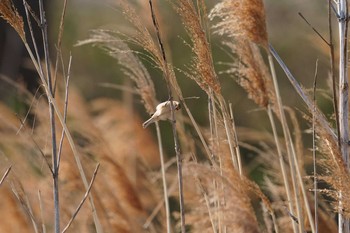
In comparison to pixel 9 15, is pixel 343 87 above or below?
below

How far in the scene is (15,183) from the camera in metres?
1.83

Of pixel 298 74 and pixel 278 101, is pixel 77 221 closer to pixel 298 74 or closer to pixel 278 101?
pixel 278 101

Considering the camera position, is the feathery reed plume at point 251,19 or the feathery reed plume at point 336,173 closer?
the feathery reed plume at point 336,173

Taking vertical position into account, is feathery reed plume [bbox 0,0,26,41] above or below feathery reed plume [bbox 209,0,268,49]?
above

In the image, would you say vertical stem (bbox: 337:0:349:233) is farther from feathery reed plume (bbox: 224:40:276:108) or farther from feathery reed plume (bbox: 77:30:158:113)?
feathery reed plume (bbox: 77:30:158:113)

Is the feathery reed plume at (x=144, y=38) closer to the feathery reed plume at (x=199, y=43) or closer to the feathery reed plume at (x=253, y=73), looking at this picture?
the feathery reed plume at (x=199, y=43)

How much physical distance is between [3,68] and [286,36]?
4.97m

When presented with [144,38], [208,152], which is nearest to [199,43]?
[144,38]

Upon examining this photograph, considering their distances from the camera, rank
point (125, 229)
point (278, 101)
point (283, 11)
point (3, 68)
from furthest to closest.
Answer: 1. point (283, 11)
2. point (3, 68)
3. point (125, 229)
4. point (278, 101)

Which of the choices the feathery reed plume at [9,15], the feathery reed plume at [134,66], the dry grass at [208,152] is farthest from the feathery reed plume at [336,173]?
the feathery reed plume at [9,15]

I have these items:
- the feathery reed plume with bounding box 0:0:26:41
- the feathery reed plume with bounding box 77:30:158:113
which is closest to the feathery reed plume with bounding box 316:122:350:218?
the feathery reed plume with bounding box 77:30:158:113

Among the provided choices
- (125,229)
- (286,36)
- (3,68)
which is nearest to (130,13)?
(125,229)

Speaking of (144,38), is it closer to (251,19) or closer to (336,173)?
(251,19)

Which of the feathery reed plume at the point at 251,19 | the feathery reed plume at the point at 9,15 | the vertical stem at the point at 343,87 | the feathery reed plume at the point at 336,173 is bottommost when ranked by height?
the feathery reed plume at the point at 336,173
